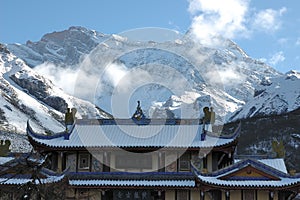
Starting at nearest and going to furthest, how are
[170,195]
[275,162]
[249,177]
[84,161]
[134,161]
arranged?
[249,177]
[170,195]
[134,161]
[84,161]
[275,162]

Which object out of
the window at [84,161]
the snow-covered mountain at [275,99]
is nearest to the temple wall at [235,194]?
the window at [84,161]

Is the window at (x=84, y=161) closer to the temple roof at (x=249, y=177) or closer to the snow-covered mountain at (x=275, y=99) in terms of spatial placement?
the temple roof at (x=249, y=177)

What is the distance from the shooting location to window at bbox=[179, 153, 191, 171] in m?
32.2

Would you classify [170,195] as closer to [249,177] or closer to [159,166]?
[159,166]

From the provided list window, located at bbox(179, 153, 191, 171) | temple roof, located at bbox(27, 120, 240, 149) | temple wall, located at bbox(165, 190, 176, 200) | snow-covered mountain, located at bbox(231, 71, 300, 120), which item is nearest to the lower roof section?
temple wall, located at bbox(165, 190, 176, 200)

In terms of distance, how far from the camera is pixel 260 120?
141 metres

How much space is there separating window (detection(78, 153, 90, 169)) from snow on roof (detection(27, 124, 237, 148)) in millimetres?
933

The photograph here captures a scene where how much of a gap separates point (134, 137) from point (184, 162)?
4.07 meters

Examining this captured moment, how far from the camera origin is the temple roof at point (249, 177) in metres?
29.1

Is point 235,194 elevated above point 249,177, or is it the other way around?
point 249,177

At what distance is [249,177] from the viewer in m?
30.0

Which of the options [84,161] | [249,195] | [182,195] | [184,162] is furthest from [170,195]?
[84,161]

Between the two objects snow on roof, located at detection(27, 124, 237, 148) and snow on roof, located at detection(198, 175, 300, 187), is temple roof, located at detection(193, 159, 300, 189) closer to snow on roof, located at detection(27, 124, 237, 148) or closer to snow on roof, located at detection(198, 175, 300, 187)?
snow on roof, located at detection(198, 175, 300, 187)

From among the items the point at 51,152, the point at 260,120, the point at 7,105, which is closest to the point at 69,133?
the point at 51,152
